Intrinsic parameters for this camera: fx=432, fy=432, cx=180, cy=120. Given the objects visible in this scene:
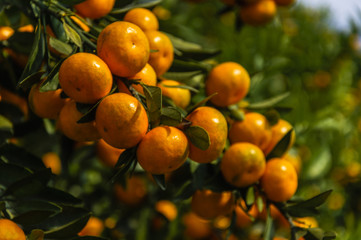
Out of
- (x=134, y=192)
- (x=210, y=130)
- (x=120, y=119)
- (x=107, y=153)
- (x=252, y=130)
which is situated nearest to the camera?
(x=120, y=119)

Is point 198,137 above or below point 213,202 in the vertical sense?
above

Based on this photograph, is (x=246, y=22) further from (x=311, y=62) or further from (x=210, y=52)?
(x=311, y=62)

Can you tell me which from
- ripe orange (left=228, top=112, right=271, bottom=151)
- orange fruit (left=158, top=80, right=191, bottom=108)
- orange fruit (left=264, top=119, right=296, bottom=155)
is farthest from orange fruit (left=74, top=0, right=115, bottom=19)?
orange fruit (left=264, top=119, right=296, bottom=155)

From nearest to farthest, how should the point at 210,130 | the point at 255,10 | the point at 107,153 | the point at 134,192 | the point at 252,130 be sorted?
the point at 210,130 → the point at 252,130 → the point at 107,153 → the point at 255,10 → the point at 134,192

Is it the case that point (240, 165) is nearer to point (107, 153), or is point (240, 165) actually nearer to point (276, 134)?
point (276, 134)

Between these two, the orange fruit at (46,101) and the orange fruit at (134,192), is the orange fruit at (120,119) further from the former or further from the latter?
the orange fruit at (134,192)

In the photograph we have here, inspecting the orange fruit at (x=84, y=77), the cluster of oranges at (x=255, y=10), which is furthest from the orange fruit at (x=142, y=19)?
the cluster of oranges at (x=255, y=10)

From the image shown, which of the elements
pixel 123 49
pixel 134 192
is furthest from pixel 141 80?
pixel 134 192
